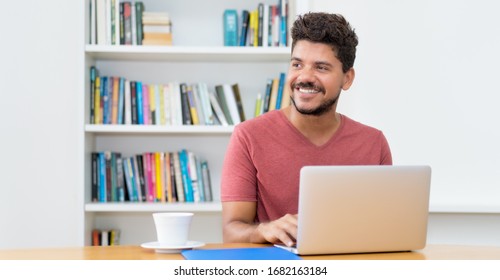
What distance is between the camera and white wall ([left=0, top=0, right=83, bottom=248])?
3.28 meters

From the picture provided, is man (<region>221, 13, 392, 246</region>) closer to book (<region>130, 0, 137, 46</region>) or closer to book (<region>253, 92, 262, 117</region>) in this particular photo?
book (<region>253, 92, 262, 117</region>)

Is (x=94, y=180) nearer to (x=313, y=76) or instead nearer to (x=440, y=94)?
(x=313, y=76)

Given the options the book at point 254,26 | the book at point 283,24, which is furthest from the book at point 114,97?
the book at point 283,24

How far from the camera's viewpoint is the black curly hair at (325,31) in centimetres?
218

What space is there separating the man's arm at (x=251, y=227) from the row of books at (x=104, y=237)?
4.64ft

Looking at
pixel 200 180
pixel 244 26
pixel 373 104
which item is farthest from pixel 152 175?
pixel 373 104

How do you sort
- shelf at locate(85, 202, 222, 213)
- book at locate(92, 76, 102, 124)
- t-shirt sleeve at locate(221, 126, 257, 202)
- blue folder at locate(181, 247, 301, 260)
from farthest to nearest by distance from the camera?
book at locate(92, 76, 102, 124) → shelf at locate(85, 202, 222, 213) → t-shirt sleeve at locate(221, 126, 257, 202) → blue folder at locate(181, 247, 301, 260)

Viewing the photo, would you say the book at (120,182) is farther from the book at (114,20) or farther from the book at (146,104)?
the book at (114,20)

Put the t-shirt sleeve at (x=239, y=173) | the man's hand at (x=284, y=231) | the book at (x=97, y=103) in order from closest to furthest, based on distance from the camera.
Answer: the man's hand at (x=284, y=231) < the t-shirt sleeve at (x=239, y=173) < the book at (x=97, y=103)

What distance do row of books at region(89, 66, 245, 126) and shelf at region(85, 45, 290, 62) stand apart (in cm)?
12

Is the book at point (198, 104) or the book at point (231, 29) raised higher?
the book at point (231, 29)

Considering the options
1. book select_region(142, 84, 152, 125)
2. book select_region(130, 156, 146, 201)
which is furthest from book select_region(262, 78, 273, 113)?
book select_region(130, 156, 146, 201)
